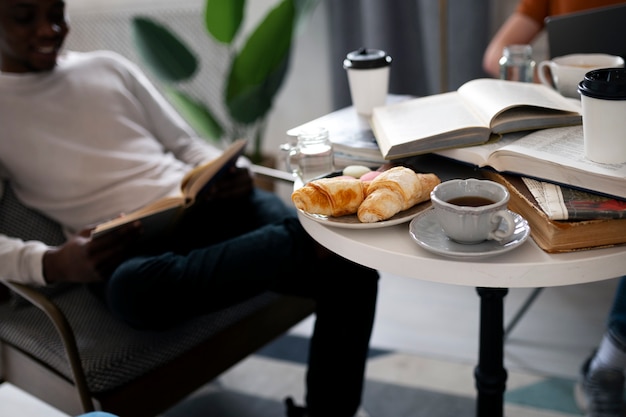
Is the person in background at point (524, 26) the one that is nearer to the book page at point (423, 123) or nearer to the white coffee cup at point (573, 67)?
the white coffee cup at point (573, 67)

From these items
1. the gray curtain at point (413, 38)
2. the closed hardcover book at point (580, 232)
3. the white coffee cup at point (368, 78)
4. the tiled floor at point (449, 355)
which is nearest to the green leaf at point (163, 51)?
the gray curtain at point (413, 38)

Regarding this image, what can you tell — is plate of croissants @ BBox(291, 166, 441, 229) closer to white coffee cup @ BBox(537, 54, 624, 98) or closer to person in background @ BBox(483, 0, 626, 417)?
white coffee cup @ BBox(537, 54, 624, 98)

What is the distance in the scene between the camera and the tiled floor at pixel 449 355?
67.7 inches

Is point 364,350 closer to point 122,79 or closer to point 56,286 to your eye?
point 56,286

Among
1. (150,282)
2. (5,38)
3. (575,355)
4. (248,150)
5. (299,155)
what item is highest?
(5,38)

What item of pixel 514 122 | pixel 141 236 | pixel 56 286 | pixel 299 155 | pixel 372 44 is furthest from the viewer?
pixel 372 44

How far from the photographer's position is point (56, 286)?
1.55 metres

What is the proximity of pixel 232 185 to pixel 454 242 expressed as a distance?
2.49 ft

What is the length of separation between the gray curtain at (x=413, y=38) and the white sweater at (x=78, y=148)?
1.04 metres

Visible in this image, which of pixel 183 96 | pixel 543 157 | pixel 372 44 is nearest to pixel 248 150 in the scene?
pixel 183 96

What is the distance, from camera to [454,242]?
92cm

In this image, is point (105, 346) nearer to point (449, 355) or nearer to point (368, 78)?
point (368, 78)

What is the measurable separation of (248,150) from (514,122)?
1884 millimetres

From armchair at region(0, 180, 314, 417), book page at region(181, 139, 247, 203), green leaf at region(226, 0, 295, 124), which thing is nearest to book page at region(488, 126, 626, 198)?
book page at region(181, 139, 247, 203)
